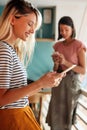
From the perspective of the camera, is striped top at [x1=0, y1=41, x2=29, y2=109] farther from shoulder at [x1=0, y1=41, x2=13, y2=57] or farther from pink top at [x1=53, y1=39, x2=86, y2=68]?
pink top at [x1=53, y1=39, x2=86, y2=68]

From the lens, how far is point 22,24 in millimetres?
1146

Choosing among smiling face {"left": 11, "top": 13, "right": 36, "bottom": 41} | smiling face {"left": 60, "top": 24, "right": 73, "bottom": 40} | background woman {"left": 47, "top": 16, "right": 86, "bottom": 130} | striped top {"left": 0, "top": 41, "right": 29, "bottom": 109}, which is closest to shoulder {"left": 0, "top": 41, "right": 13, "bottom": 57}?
striped top {"left": 0, "top": 41, "right": 29, "bottom": 109}

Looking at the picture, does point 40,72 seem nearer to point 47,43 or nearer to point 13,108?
point 47,43

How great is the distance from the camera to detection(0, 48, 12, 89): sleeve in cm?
104

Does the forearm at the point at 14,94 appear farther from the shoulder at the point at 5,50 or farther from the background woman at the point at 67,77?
the background woman at the point at 67,77

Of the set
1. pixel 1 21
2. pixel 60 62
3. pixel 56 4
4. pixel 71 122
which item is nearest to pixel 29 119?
pixel 1 21

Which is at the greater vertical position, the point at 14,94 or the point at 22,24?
the point at 22,24

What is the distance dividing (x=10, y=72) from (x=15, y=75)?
0.04 metres

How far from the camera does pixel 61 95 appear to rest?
234 cm

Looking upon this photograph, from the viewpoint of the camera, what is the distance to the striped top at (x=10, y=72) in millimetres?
1046

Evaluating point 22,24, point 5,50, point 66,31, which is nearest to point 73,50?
point 66,31

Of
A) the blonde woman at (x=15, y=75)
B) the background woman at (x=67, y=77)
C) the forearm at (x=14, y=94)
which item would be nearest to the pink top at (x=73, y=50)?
the background woman at (x=67, y=77)

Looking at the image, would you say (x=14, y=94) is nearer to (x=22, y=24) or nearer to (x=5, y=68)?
(x=5, y=68)

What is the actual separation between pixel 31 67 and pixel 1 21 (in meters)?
2.66
